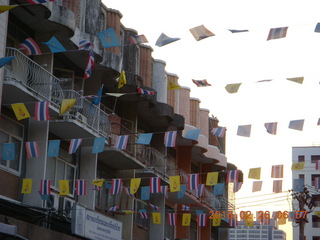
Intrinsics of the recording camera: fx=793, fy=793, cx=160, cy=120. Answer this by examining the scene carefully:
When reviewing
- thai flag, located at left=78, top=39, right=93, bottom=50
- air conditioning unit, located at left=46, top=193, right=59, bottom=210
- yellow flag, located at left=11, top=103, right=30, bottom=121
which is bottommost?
air conditioning unit, located at left=46, top=193, right=59, bottom=210

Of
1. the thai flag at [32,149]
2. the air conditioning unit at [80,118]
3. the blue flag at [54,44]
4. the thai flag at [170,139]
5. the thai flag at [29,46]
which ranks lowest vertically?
the thai flag at [32,149]

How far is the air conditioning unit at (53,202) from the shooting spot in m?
24.5

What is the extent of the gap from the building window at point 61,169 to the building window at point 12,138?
177cm

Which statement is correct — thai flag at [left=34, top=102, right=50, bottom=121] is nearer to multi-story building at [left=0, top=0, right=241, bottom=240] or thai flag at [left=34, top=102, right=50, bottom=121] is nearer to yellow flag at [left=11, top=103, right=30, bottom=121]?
yellow flag at [left=11, top=103, right=30, bottom=121]

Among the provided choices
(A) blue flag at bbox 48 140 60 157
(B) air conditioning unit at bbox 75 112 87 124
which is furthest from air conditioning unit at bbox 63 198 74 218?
(B) air conditioning unit at bbox 75 112 87 124

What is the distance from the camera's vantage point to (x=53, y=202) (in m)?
25.1

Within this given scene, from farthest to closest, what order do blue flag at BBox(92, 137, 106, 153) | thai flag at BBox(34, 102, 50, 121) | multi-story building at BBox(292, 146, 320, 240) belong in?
multi-story building at BBox(292, 146, 320, 240), blue flag at BBox(92, 137, 106, 153), thai flag at BBox(34, 102, 50, 121)

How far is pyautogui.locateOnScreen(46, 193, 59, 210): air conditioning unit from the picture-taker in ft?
80.5

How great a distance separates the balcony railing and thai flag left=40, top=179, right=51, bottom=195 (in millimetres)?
2331

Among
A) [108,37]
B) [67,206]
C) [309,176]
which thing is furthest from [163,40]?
[309,176]

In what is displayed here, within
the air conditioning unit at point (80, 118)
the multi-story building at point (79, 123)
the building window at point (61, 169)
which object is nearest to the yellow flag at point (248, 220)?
the multi-story building at point (79, 123)

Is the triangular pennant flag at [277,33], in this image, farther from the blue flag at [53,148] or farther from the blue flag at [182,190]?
the blue flag at [182,190]

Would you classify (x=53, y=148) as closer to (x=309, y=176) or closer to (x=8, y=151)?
(x=8, y=151)

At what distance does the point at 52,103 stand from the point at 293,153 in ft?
226
